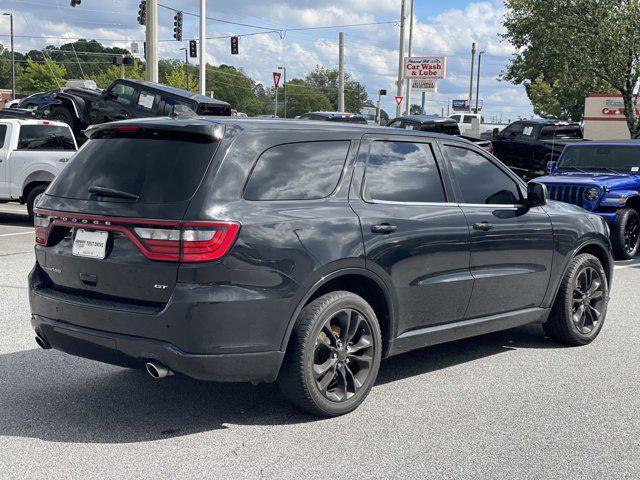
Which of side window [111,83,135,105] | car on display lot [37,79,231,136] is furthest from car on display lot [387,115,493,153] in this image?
side window [111,83,135,105]

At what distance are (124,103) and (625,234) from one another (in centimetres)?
1223

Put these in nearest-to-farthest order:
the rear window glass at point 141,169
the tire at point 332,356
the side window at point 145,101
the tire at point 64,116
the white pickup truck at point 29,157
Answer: the rear window glass at point 141,169, the tire at point 332,356, the white pickup truck at point 29,157, the side window at point 145,101, the tire at point 64,116

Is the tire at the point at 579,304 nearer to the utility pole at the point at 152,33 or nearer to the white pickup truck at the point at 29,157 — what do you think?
the white pickup truck at the point at 29,157

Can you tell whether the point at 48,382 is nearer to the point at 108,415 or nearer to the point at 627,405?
the point at 108,415

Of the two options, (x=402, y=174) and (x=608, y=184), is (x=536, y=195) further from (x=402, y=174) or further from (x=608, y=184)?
(x=608, y=184)

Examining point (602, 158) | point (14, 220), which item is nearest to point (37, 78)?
point (14, 220)

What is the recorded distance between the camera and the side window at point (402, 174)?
5.29 m

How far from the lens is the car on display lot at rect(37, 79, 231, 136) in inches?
752

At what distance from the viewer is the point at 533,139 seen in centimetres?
2516

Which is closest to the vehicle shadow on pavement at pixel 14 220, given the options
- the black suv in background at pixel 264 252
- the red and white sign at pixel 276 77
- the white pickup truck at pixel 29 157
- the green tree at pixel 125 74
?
the white pickup truck at pixel 29 157

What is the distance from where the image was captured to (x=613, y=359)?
6.45 metres

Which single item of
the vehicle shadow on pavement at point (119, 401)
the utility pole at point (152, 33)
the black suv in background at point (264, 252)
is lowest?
the vehicle shadow on pavement at point (119, 401)

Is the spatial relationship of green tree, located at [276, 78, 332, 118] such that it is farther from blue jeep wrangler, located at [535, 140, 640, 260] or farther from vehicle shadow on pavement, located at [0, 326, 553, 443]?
vehicle shadow on pavement, located at [0, 326, 553, 443]

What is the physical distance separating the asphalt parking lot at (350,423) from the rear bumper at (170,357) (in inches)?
Result: 15.2
